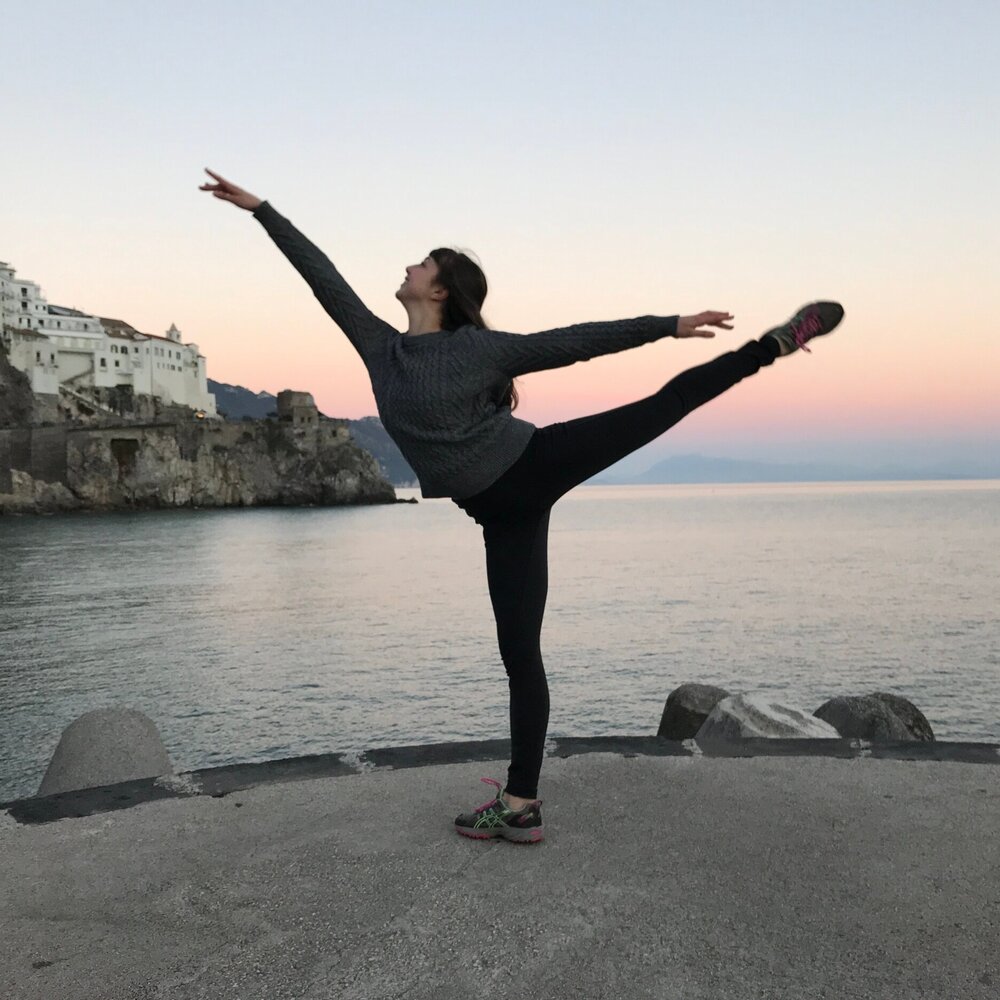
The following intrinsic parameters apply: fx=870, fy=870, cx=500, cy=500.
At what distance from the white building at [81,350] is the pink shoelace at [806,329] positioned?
11314 centimetres

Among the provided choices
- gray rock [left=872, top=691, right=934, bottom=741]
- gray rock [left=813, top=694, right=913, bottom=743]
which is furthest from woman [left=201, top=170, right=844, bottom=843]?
gray rock [left=872, top=691, right=934, bottom=741]

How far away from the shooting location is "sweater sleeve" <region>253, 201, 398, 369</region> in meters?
3.83

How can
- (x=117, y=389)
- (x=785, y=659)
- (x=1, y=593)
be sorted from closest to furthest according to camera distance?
(x=785, y=659)
(x=1, y=593)
(x=117, y=389)

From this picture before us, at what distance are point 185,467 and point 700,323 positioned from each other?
107340 millimetres

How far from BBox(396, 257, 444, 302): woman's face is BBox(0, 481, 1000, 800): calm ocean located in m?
10.6

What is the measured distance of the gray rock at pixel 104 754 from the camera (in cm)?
617

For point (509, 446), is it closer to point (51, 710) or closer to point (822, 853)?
point (822, 853)

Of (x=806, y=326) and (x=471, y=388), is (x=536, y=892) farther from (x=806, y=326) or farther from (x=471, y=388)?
(x=806, y=326)

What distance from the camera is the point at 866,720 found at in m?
8.43

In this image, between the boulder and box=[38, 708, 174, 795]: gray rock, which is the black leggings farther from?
the boulder

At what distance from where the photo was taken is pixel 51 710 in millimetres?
15953

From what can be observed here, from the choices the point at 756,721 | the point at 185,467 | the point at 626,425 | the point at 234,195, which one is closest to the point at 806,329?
the point at 626,425

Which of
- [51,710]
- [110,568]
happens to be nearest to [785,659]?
[51,710]

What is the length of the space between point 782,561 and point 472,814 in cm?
5033
